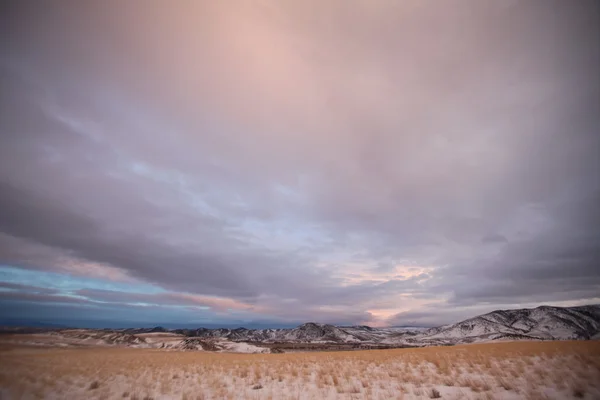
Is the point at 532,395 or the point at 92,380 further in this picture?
the point at 92,380

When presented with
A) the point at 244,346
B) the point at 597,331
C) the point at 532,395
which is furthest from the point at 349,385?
the point at 597,331

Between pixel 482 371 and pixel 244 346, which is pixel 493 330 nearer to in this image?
pixel 244 346

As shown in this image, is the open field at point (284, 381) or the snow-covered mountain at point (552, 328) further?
the snow-covered mountain at point (552, 328)

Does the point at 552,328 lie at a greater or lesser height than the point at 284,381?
lesser

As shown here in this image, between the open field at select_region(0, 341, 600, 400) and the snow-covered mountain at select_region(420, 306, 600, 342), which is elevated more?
the open field at select_region(0, 341, 600, 400)

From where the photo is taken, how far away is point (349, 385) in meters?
10.3

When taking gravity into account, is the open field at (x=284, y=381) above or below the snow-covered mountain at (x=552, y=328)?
above

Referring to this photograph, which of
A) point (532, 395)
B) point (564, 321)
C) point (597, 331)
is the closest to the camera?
point (532, 395)

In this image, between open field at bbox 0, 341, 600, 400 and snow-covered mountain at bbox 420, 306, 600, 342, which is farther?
snow-covered mountain at bbox 420, 306, 600, 342

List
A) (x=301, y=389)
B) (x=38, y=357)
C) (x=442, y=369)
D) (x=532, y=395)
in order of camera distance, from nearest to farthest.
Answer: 1. (x=38, y=357)
2. (x=532, y=395)
3. (x=301, y=389)
4. (x=442, y=369)

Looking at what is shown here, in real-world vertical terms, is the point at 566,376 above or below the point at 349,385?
above

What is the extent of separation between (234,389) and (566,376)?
1164cm

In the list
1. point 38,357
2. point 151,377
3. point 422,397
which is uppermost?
point 38,357

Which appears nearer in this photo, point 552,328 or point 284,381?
point 284,381
